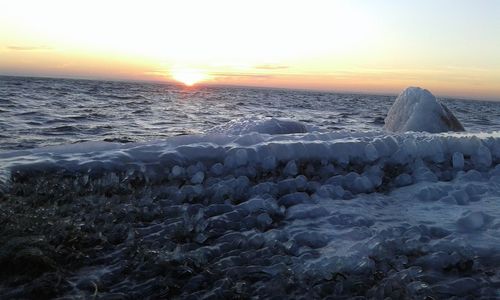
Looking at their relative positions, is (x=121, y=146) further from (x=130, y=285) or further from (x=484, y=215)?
(x=484, y=215)

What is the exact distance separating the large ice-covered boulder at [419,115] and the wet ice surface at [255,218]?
144 inches

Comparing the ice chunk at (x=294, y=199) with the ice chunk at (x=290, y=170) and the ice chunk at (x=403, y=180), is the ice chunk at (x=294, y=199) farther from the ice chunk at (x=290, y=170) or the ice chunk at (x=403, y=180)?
the ice chunk at (x=403, y=180)

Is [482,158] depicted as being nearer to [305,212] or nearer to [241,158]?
[305,212]

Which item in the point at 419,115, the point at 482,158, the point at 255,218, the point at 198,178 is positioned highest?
the point at 419,115

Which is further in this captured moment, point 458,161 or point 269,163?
point 458,161

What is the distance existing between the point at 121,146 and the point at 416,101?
6817 millimetres

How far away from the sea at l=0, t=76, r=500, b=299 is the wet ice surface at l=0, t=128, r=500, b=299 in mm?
10

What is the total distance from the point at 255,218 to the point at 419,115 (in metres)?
6.36

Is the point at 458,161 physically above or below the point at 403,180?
above

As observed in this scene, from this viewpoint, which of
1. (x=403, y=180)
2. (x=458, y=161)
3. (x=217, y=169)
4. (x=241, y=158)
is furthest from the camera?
(x=458, y=161)

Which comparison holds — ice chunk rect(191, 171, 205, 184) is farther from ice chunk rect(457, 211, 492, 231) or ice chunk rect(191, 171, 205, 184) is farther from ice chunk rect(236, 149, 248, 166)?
ice chunk rect(457, 211, 492, 231)

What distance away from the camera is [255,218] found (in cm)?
257

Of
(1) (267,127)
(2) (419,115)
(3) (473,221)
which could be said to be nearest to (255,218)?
(3) (473,221)

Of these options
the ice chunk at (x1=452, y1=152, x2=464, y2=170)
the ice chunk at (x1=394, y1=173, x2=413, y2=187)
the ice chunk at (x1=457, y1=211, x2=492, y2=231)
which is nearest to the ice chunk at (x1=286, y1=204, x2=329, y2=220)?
the ice chunk at (x1=457, y1=211, x2=492, y2=231)
